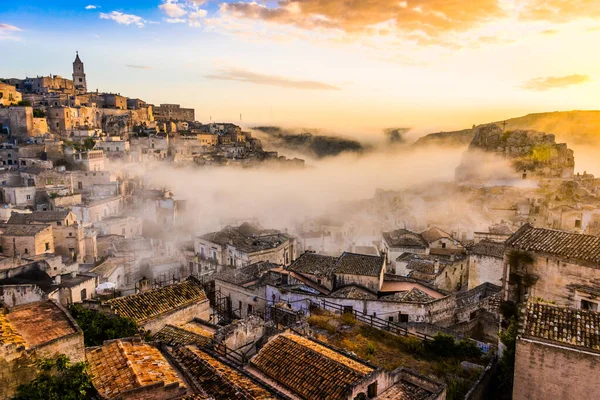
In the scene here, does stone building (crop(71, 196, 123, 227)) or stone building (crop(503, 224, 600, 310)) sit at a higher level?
stone building (crop(503, 224, 600, 310))

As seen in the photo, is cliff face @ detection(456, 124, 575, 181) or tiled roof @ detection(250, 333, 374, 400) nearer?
tiled roof @ detection(250, 333, 374, 400)

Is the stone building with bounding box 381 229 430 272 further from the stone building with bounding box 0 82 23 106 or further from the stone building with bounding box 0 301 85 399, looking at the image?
the stone building with bounding box 0 82 23 106

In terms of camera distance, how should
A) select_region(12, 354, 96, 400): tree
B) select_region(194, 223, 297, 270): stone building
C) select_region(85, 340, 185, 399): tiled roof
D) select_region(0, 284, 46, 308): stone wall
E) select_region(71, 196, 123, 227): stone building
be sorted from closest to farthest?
select_region(12, 354, 96, 400): tree
select_region(85, 340, 185, 399): tiled roof
select_region(0, 284, 46, 308): stone wall
select_region(194, 223, 297, 270): stone building
select_region(71, 196, 123, 227): stone building

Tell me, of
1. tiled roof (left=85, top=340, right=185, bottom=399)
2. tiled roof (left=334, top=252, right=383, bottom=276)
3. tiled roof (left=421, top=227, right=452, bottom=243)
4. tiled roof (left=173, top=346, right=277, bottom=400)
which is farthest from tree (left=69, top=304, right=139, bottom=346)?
tiled roof (left=421, top=227, right=452, bottom=243)

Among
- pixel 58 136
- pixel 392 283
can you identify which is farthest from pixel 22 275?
pixel 58 136

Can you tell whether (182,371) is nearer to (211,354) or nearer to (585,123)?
(211,354)

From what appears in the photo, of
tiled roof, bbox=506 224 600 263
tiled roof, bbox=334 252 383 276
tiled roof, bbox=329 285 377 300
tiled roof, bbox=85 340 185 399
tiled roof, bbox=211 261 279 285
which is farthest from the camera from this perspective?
tiled roof, bbox=211 261 279 285
